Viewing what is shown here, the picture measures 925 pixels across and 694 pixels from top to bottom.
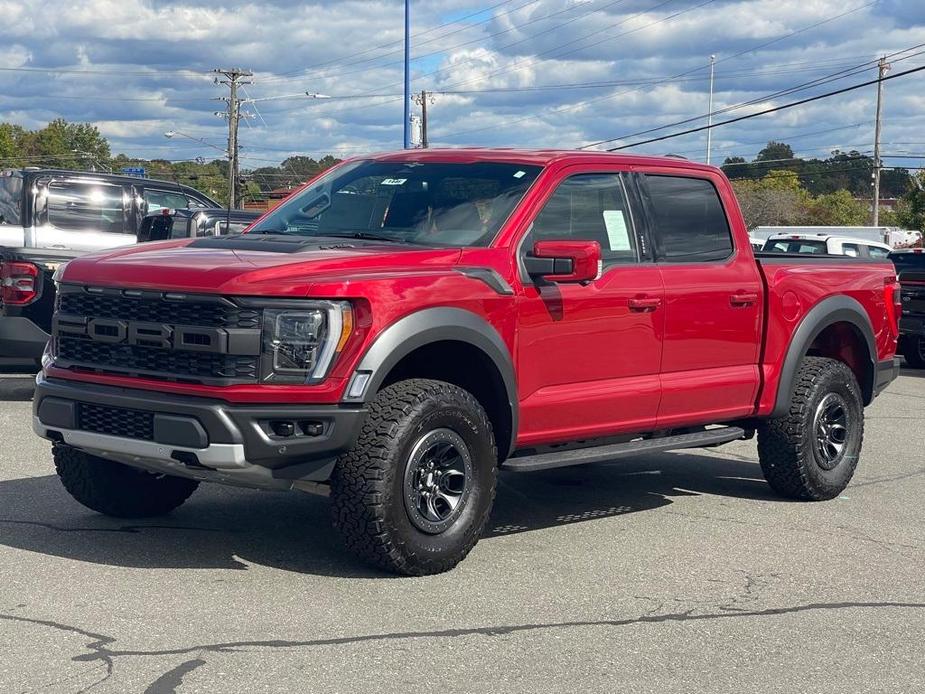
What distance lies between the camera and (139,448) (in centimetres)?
574

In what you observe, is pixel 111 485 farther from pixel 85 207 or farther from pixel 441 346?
pixel 85 207

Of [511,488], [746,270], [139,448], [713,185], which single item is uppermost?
[713,185]

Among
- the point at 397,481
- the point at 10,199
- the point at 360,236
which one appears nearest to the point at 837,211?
the point at 10,199

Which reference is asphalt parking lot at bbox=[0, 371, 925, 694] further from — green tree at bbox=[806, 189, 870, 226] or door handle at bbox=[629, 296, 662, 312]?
green tree at bbox=[806, 189, 870, 226]

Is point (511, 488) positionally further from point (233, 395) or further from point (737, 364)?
point (233, 395)

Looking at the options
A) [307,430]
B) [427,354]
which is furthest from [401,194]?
[307,430]

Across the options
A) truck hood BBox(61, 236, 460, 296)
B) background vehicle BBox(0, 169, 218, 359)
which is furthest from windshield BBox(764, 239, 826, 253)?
truck hood BBox(61, 236, 460, 296)

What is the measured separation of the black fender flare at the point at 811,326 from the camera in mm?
8070

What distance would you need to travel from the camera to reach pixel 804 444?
8.17m

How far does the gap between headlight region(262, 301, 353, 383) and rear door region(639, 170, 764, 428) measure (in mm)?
2309

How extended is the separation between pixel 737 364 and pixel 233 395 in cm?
339

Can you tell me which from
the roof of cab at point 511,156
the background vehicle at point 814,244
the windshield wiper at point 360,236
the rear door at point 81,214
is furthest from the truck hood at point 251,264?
the background vehicle at point 814,244

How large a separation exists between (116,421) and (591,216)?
278cm

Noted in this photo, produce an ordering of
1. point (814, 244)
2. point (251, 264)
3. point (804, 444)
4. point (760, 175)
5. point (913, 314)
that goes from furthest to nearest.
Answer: point (760, 175) → point (814, 244) → point (913, 314) → point (804, 444) → point (251, 264)
